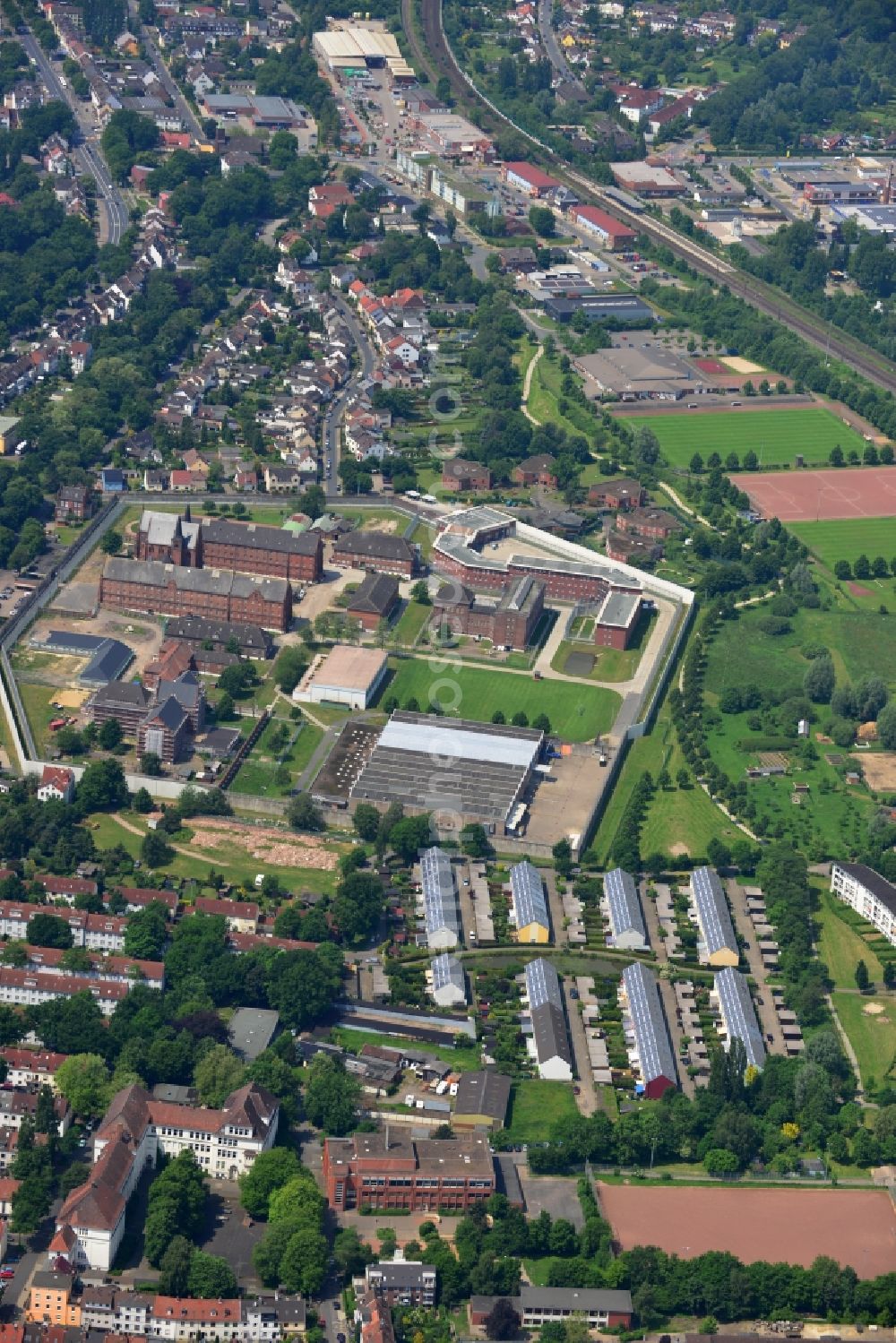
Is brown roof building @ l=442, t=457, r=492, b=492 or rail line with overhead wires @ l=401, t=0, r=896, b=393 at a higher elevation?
brown roof building @ l=442, t=457, r=492, b=492

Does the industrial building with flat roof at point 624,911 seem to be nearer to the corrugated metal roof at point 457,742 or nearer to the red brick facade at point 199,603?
the corrugated metal roof at point 457,742

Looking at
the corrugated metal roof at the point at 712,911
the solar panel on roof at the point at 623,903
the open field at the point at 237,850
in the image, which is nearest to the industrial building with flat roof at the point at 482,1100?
the solar panel on roof at the point at 623,903

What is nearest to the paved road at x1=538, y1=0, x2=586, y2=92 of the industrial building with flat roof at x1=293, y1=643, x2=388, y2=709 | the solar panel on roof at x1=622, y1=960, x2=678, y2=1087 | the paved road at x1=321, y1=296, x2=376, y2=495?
the paved road at x1=321, y1=296, x2=376, y2=495

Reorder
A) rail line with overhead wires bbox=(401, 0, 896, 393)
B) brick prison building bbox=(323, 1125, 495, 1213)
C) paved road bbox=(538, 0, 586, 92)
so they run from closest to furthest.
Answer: brick prison building bbox=(323, 1125, 495, 1213)
rail line with overhead wires bbox=(401, 0, 896, 393)
paved road bbox=(538, 0, 586, 92)

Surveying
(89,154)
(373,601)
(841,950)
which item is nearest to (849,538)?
(373,601)

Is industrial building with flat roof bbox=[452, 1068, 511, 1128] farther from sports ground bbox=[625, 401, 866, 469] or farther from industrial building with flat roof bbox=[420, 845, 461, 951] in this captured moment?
sports ground bbox=[625, 401, 866, 469]

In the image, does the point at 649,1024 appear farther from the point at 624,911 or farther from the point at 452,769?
the point at 452,769

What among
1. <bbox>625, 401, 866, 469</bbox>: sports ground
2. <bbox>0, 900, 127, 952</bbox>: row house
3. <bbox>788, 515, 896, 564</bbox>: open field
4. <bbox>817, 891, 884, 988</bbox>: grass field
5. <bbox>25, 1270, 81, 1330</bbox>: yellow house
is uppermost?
<bbox>25, 1270, 81, 1330</bbox>: yellow house
